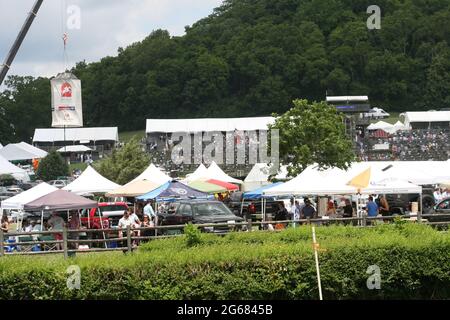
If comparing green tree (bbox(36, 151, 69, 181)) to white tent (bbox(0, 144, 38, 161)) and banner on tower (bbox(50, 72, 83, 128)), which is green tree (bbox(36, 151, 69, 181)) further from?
banner on tower (bbox(50, 72, 83, 128))

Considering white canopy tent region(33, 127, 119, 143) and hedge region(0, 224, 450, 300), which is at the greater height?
white canopy tent region(33, 127, 119, 143)

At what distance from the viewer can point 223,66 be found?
481 feet

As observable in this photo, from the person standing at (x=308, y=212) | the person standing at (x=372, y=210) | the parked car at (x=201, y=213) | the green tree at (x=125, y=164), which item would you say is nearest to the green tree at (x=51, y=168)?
the green tree at (x=125, y=164)

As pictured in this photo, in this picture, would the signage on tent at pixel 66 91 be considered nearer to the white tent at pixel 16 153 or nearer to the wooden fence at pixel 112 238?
the wooden fence at pixel 112 238

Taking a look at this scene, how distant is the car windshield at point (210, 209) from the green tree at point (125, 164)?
127 feet

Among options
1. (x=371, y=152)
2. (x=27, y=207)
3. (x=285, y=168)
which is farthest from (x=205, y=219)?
(x=371, y=152)

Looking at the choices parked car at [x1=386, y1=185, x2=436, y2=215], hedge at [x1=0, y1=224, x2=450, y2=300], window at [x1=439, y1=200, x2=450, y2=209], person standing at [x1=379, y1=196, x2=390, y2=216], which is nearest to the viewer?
hedge at [x1=0, y1=224, x2=450, y2=300]

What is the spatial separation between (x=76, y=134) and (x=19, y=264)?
100937mm

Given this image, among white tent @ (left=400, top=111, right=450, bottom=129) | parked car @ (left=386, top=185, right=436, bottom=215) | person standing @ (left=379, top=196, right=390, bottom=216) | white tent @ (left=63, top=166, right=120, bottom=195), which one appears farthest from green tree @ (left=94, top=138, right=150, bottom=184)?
white tent @ (left=400, top=111, right=450, bottom=129)

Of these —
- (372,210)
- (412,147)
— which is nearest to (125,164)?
(412,147)

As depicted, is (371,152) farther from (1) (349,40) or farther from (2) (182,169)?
(1) (349,40)

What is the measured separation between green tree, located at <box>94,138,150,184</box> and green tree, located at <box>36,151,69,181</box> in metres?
Answer: 12.6

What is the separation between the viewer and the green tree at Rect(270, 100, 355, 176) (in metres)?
53.1

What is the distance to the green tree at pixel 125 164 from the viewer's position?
6906cm
